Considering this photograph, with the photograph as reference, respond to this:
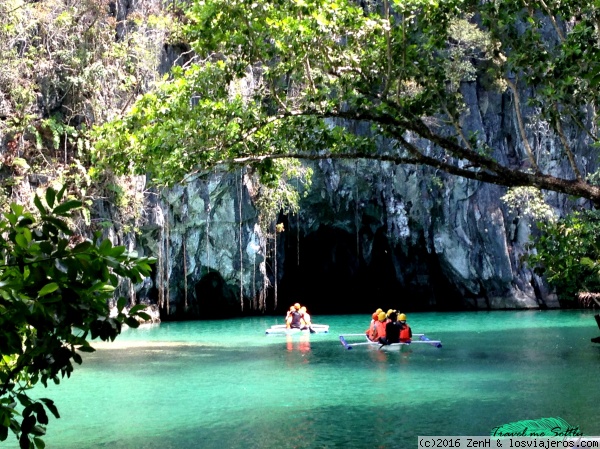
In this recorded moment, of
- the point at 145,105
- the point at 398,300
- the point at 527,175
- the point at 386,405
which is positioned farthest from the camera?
the point at 398,300

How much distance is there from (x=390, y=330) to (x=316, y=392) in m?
5.43

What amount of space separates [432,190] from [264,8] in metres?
20.4

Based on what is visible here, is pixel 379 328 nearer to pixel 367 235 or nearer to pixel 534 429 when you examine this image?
pixel 367 235

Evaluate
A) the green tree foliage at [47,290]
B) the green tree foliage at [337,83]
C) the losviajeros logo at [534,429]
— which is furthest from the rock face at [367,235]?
the green tree foliage at [47,290]

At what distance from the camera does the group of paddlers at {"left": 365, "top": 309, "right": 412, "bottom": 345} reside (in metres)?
15.7

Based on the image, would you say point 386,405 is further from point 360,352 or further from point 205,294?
point 205,294

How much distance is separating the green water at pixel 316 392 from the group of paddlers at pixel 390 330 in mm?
318

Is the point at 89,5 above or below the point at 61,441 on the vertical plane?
above

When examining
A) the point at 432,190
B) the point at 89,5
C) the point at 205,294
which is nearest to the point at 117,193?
the point at 89,5

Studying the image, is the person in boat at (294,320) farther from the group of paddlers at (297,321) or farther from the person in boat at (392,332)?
the person in boat at (392,332)

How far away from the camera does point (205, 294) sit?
2845 centimetres

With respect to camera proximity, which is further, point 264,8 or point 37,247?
point 264,8

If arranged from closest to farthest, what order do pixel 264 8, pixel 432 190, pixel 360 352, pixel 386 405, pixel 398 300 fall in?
pixel 264 8 < pixel 386 405 < pixel 360 352 < pixel 432 190 < pixel 398 300

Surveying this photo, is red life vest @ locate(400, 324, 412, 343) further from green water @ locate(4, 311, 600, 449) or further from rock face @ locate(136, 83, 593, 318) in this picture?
rock face @ locate(136, 83, 593, 318)
